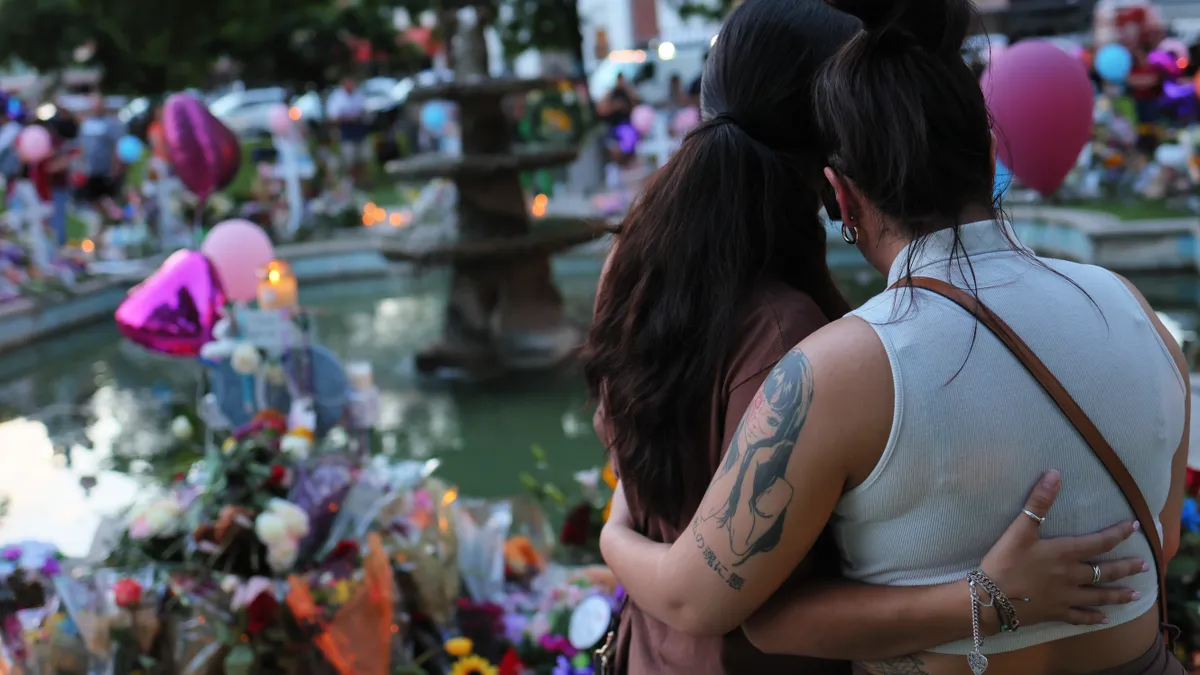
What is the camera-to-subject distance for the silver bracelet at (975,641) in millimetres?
1252

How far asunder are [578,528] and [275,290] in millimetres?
1548

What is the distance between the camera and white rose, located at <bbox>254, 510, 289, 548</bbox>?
9.44 feet

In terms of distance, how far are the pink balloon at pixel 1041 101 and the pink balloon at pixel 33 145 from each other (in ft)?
29.5

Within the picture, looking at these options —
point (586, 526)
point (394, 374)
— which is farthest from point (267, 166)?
point (586, 526)

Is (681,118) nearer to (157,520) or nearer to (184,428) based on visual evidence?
(184,428)

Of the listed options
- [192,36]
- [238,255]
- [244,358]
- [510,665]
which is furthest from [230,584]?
[192,36]

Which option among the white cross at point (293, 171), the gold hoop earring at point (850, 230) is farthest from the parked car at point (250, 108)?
the gold hoop earring at point (850, 230)

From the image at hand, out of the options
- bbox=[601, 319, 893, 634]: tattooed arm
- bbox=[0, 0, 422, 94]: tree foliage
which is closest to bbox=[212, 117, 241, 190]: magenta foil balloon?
bbox=[601, 319, 893, 634]: tattooed arm

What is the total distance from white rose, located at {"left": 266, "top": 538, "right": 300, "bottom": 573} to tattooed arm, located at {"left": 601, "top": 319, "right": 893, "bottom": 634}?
5.60 ft

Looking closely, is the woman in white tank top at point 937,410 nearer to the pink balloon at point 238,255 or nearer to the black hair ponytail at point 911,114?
the black hair ponytail at point 911,114

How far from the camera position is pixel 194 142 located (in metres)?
7.63

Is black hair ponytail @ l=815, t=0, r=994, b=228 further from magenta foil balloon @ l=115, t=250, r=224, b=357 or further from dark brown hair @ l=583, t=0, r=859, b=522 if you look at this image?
Result: magenta foil balloon @ l=115, t=250, r=224, b=357

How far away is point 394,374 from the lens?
7.85m

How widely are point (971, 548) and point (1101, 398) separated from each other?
214mm
